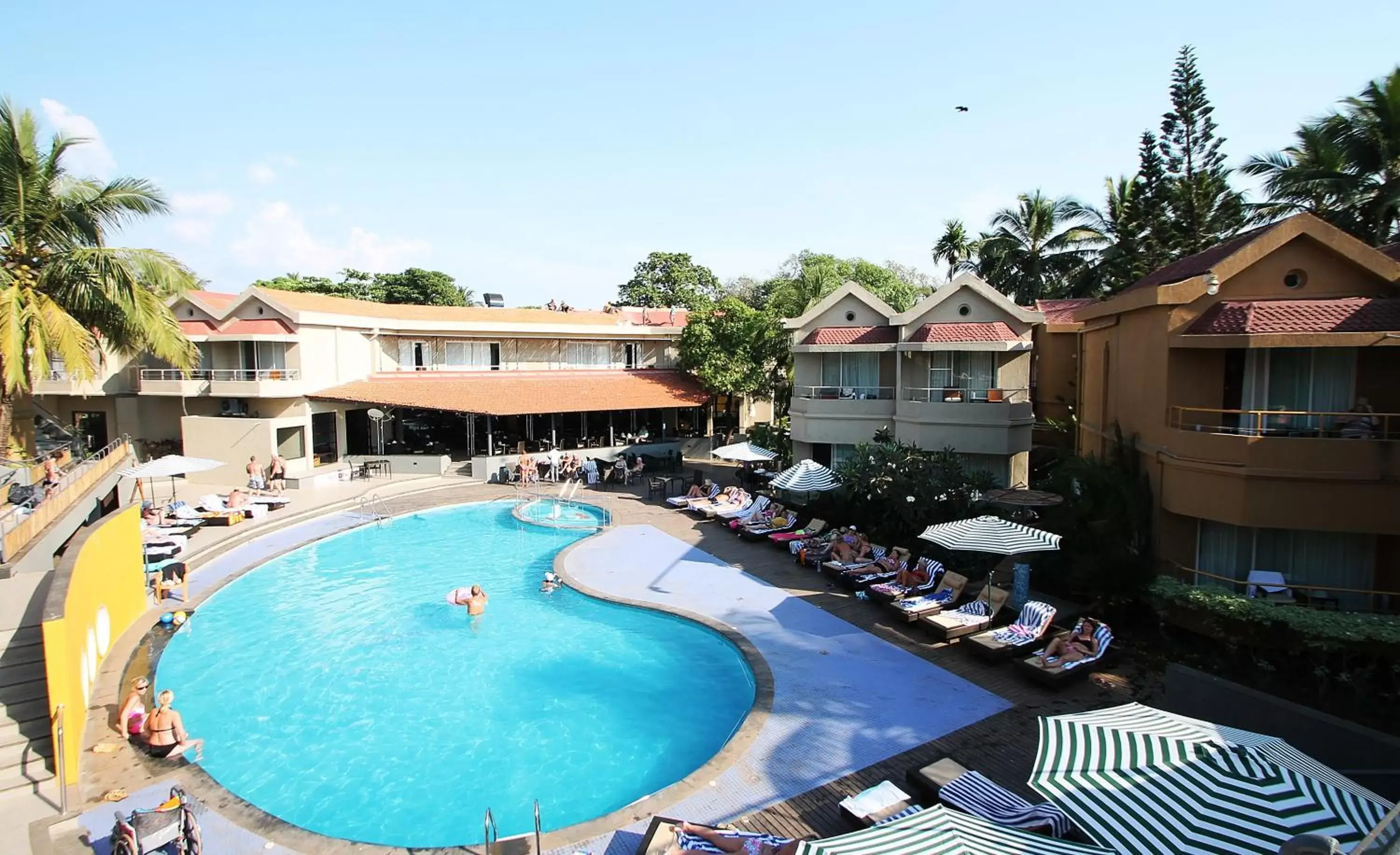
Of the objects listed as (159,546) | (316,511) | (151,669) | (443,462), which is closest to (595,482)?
(443,462)

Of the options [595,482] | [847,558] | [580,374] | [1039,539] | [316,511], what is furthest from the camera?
[580,374]

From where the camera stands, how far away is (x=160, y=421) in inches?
1292

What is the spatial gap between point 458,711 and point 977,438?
54.2 ft

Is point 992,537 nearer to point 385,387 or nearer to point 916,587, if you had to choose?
point 916,587

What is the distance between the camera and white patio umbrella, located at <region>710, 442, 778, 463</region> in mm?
25984

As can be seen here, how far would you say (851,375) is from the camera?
1031 inches

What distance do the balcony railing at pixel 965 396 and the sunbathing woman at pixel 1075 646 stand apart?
10.9 m

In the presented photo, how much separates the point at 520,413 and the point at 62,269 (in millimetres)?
15896

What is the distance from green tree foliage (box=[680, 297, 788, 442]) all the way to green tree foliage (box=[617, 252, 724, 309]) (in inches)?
1083

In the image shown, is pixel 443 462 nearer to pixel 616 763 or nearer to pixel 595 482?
pixel 595 482

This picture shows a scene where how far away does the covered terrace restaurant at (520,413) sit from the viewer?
3183cm

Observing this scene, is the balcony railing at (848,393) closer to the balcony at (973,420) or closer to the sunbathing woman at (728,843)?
the balcony at (973,420)

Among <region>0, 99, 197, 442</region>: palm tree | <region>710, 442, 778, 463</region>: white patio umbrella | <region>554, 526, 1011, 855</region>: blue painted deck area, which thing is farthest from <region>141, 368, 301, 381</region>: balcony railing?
<region>554, 526, 1011, 855</region>: blue painted deck area

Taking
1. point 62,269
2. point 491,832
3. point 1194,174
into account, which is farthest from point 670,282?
point 491,832
